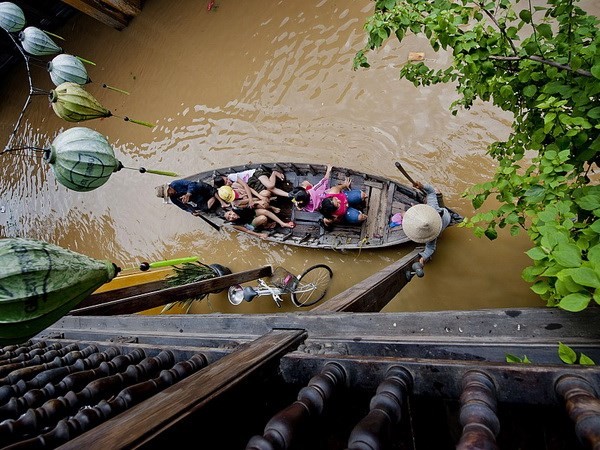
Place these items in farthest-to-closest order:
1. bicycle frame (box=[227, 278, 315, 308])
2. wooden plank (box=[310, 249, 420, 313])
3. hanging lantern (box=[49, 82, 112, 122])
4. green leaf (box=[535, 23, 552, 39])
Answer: bicycle frame (box=[227, 278, 315, 308])
hanging lantern (box=[49, 82, 112, 122])
wooden plank (box=[310, 249, 420, 313])
green leaf (box=[535, 23, 552, 39])

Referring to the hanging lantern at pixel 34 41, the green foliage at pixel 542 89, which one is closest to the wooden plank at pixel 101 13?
the hanging lantern at pixel 34 41

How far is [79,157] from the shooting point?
2416mm

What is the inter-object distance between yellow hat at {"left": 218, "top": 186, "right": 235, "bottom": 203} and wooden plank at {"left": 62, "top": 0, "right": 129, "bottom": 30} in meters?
5.23

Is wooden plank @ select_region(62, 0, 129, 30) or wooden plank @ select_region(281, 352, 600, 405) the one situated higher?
wooden plank @ select_region(62, 0, 129, 30)

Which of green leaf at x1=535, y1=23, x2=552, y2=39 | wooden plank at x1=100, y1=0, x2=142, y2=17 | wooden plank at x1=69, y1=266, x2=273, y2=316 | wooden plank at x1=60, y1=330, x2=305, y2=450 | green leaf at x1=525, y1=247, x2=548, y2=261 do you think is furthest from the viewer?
wooden plank at x1=100, y1=0, x2=142, y2=17

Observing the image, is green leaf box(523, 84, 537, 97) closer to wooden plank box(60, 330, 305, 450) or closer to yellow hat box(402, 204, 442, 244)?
wooden plank box(60, 330, 305, 450)

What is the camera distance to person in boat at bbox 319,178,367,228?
4.81 meters

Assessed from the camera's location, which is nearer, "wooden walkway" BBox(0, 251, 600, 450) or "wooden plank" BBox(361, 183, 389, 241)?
"wooden walkway" BBox(0, 251, 600, 450)

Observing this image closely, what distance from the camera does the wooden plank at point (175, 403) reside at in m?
0.90

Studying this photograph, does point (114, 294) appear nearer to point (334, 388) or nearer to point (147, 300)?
point (147, 300)

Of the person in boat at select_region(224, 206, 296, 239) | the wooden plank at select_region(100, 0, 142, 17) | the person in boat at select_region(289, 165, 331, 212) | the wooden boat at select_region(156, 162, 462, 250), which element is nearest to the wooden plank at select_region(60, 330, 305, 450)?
the wooden boat at select_region(156, 162, 462, 250)

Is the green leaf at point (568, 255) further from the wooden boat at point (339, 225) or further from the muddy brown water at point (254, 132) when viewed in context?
the muddy brown water at point (254, 132)

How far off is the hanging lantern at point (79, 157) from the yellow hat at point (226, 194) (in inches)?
110

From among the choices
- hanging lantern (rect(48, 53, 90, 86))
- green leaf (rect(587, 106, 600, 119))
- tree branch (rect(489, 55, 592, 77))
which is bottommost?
green leaf (rect(587, 106, 600, 119))
